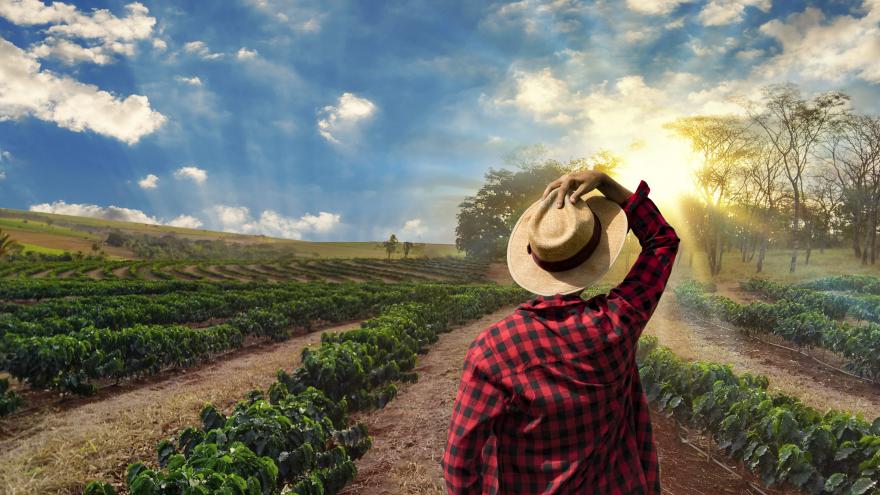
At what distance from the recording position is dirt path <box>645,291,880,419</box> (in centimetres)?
1135

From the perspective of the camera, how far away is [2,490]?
6.27m

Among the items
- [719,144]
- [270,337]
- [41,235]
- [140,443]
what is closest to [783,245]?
[719,144]

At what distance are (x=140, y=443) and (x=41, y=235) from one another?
307 ft

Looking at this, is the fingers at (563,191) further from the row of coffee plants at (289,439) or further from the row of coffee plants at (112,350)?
the row of coffee plants at (112,350)

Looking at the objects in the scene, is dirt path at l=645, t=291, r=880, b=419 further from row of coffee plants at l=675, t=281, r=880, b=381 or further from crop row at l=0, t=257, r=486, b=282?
crop row at l=0, t=257, r=486, b=282

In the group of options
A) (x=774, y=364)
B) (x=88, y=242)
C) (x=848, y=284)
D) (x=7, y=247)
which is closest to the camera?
(x=774, y=364)

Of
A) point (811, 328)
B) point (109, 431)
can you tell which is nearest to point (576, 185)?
point (109, 431)

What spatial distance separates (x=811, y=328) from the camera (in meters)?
14.7

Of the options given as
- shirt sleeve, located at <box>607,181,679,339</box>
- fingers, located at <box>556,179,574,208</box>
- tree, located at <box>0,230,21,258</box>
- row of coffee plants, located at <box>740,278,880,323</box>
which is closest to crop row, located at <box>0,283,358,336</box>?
fingers, located at <box>556,179,574,208</box>

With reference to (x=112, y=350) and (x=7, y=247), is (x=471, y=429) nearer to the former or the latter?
(x=112, y=350)

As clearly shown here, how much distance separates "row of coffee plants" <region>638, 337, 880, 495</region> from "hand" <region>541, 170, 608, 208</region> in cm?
522

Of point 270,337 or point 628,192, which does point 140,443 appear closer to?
point 628,192

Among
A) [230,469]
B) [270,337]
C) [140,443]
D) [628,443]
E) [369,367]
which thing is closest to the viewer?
[628,443]

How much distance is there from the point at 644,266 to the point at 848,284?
3546cm
